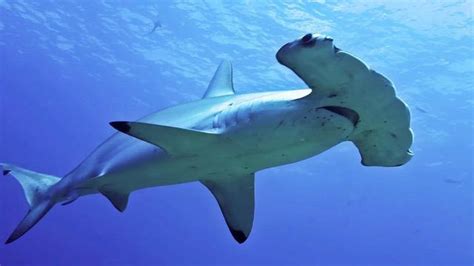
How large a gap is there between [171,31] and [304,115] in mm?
16298

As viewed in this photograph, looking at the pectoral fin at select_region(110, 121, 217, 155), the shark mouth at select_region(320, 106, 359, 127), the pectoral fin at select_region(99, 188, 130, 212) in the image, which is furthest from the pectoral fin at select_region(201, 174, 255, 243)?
the shark mouth at select_region(320, 106, 359, 127)

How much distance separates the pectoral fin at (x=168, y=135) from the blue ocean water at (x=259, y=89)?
37.2ft

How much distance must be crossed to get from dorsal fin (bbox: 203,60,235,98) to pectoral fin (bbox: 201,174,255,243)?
1.11 m

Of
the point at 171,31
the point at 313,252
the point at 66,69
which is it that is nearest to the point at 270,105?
the point at 171,31

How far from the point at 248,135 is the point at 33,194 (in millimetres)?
3550

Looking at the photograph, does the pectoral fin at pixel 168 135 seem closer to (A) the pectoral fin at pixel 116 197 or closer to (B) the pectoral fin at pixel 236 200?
(B) the pectoral fin at pixel 236 200

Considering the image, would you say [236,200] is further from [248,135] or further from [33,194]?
[33,194]

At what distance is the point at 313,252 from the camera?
80875 mm

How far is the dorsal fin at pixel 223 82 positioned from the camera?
17.3 feet

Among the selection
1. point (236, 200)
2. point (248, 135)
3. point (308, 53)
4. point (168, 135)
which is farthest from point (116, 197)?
point (308, 53)

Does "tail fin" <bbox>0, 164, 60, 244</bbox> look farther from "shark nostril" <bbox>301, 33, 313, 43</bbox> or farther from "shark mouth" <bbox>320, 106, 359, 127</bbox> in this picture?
"shark nostril" <bbox>301, 33, 313, 43</bbox>

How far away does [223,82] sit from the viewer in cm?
532

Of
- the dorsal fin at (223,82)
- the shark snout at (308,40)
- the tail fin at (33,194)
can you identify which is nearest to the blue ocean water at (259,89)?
the dorsal fin at (223,82)

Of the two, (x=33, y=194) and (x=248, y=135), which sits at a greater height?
(x=248, y=135)
